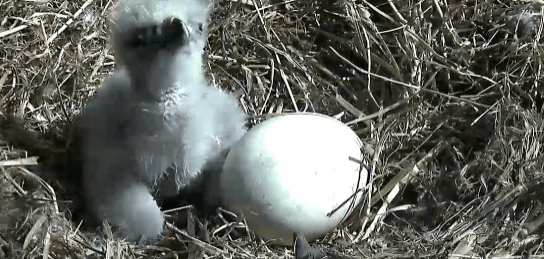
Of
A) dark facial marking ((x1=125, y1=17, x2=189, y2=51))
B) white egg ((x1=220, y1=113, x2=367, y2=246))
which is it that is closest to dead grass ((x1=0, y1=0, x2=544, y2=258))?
white egg ((x1=220, y1=113, x2=367, y2=246))

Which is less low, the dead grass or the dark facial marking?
the dark facial marking

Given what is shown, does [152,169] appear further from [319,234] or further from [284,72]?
[284,72]

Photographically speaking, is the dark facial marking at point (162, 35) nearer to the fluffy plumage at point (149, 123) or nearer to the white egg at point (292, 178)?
the fluffy plumage at point (149, 123)

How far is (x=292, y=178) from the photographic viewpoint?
2.28m

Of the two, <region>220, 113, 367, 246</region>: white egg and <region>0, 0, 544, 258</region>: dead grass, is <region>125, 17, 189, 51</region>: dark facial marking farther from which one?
<region>0, 0, 544, 258</region>: dead grass

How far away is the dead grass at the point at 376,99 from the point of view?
237 cm

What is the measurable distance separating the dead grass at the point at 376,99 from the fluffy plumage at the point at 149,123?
4.9 inches

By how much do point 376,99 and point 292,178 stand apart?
0.91m

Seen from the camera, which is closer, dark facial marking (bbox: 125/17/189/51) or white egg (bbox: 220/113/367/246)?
white egg (bbox: 220/113/367/246)

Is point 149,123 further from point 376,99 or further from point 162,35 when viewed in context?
point 376,99

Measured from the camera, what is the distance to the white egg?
2.28 metres

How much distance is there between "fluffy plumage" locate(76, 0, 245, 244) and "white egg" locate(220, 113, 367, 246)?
0.54 feet

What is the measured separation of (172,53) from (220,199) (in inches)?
17.6

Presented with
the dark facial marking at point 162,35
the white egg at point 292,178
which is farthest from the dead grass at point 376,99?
the dark facial marking at point 162,35
